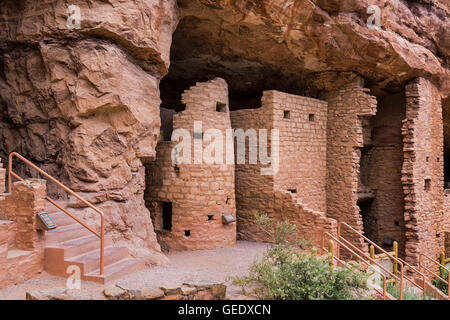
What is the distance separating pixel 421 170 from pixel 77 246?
455 inches

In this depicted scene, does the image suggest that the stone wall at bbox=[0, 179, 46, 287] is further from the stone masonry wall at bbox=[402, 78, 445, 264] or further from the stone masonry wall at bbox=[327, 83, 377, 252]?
the stone masonry wall at bbox=[402, 78, 445, 264]

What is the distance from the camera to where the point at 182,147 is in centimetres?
977

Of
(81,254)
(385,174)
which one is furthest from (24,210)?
(385,174)

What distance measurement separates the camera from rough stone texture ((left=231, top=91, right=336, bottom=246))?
10.9 m

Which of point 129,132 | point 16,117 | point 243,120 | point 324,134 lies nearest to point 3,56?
point 16,117

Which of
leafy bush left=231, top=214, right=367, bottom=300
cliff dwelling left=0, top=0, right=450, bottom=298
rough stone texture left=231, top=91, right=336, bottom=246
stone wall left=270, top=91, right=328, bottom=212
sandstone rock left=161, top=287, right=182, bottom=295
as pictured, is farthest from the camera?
stone wall left=270, top=91, right=328, bottom=212

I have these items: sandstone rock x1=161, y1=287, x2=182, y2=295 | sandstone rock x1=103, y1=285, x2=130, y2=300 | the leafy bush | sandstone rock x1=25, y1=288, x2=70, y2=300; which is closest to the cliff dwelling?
sandstone rock x1=103, y1=285, x2=130, y2=300

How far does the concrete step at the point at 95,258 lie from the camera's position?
581 cm

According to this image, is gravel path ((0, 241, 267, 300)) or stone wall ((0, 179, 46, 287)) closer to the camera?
gravel path ((0, 241, 267, 300))

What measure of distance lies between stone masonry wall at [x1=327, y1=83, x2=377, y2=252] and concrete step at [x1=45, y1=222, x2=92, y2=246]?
883 cm

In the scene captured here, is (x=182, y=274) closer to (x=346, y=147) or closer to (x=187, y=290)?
(x=187, y=290)

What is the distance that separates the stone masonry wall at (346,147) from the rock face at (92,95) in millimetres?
6975

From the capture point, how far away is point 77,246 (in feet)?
20.2

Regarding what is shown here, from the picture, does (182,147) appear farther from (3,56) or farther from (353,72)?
(353,72)
